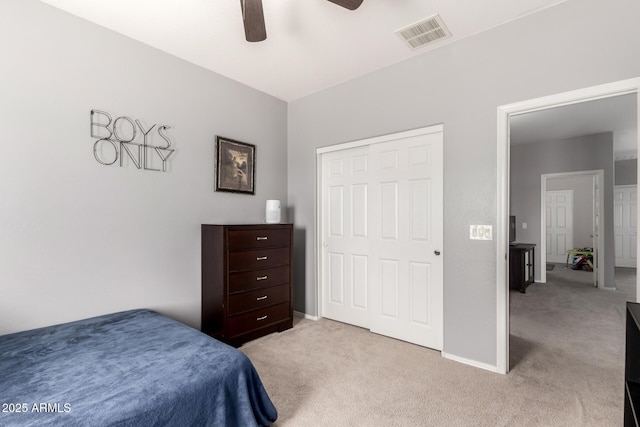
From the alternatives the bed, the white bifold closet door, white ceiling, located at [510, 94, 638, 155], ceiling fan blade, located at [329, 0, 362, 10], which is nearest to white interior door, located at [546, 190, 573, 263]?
white ceiling, located at [510, 94, 638, 155]

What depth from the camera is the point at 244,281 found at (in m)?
2.82

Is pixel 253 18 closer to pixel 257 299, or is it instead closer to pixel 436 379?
pixel 257 299

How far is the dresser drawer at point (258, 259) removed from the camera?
8.96ft

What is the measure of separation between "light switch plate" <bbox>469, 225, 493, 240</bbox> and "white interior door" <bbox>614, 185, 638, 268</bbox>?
731 centimetres

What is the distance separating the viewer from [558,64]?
212 centimetres

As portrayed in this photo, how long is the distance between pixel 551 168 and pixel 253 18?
624 centimetres

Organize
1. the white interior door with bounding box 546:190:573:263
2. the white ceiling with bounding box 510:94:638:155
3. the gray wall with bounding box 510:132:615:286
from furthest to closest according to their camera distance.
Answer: the white interior door with bounding box 546:190:573:263 → the gray wall with bounding box 510:132:615:286 → the white ceiling with bounding box 510:94:638:155

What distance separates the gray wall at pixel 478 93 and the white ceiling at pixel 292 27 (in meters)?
0.15

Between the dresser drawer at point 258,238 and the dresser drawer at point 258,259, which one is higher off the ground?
the dresser drawer at point 258,238

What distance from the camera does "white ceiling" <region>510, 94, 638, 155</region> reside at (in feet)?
13.0

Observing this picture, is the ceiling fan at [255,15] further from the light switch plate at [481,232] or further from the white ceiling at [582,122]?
the white ceiling at [582,122]

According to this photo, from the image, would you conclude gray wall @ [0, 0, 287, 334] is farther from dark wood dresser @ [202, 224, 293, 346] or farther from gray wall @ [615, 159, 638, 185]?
gray wall @ [615, 159, 638, 185]

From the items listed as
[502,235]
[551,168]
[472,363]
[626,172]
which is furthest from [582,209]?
[472,363]

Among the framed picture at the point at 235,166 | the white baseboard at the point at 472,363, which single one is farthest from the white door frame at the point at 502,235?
the framed picture at the point at 235,166
